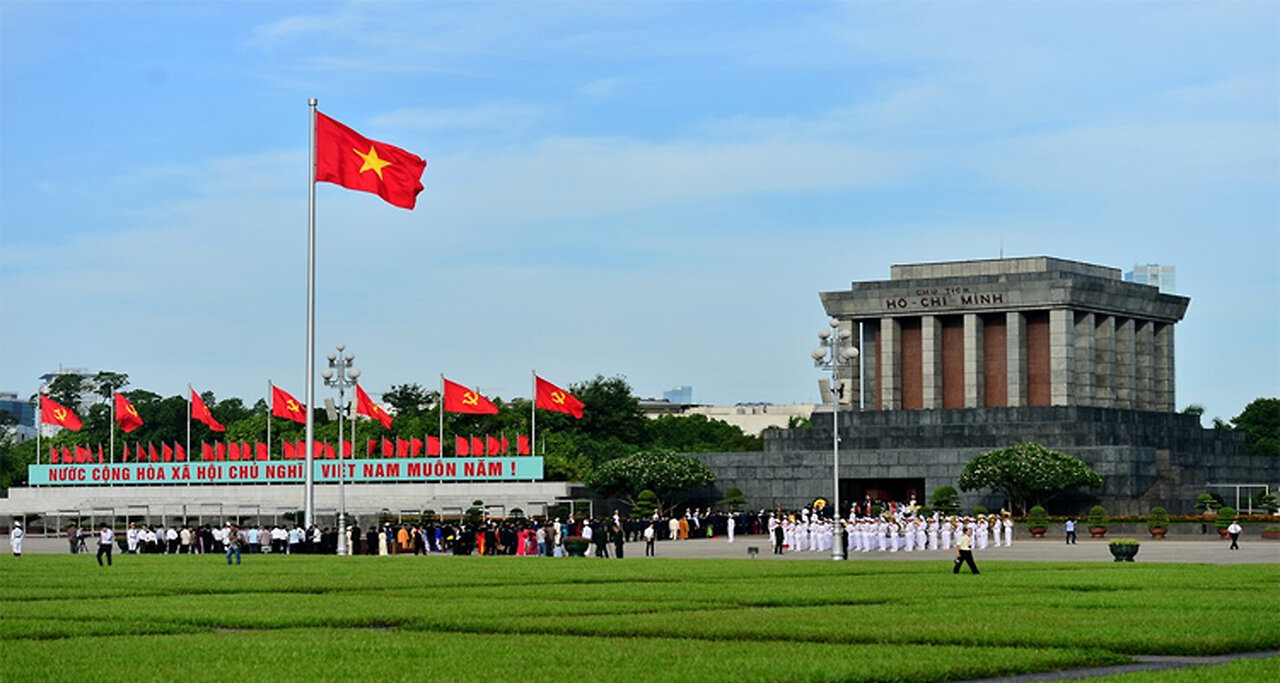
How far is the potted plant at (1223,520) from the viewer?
70.4 m

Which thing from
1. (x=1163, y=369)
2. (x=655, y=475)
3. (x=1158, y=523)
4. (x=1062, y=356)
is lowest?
(x=1158, y=523)

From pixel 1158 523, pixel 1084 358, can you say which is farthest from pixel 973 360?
pixel 1158 523

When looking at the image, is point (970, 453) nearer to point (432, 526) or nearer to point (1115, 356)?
point (1115, 356)

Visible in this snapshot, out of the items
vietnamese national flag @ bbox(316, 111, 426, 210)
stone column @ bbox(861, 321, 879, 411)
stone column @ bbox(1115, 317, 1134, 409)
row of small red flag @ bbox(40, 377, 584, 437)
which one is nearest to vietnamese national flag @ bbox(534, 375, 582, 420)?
row of small red flag @ bbox(40, 377, 584, 437)

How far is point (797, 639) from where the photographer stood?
79.0ft

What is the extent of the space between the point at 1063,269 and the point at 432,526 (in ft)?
120

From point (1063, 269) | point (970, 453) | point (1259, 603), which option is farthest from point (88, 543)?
point (1259, 603)

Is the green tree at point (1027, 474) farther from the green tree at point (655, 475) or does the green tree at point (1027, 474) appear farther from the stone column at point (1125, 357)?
the stone column at point (1125, 357)

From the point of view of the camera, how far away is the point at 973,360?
91375 mm

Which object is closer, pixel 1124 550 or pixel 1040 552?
pixel 1124 550

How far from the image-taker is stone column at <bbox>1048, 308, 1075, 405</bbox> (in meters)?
89.1

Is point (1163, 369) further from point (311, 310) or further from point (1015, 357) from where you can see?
point (311, 310)

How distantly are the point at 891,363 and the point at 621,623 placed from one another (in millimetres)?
68823

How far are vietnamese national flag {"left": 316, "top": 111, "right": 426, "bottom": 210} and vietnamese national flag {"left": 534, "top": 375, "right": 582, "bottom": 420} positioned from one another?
4082cm
